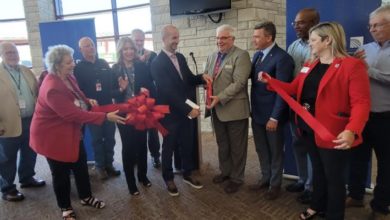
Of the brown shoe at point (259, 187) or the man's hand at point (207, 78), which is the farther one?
the brown shoe at point (259, 187)

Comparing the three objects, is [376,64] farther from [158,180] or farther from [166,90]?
[158,180]

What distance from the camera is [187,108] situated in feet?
8.59

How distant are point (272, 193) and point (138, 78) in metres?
1.67

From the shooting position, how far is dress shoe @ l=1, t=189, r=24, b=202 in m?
2.90

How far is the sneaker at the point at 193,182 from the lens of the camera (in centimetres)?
296

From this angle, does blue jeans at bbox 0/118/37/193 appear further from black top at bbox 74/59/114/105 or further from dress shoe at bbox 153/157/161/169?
dress shoe at bbox 153/157/161/169

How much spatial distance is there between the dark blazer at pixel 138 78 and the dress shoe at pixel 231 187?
1177 millimetres

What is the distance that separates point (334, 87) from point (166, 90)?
4.64ft

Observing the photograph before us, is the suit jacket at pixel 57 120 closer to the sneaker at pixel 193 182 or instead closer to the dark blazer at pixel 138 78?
the dark blazer at pixel 138 78

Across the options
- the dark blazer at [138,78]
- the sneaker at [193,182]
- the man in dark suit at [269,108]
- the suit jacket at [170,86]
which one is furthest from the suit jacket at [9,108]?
the man in dark suit at [269,108]

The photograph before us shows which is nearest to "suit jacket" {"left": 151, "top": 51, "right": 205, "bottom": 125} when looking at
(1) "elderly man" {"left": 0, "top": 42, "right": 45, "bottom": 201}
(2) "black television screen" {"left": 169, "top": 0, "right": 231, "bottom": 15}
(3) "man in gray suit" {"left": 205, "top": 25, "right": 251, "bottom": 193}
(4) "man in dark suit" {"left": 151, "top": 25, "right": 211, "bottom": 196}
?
(4) "man in dark suit" {"left": 151, "top": 25, "right": 211, "bottom": 196}

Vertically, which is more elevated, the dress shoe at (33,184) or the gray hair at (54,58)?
the gray hair at (54,58)

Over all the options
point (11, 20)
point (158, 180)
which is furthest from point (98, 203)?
point (11, 20)

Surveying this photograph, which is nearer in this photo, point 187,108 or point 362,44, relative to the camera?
point 362,44
